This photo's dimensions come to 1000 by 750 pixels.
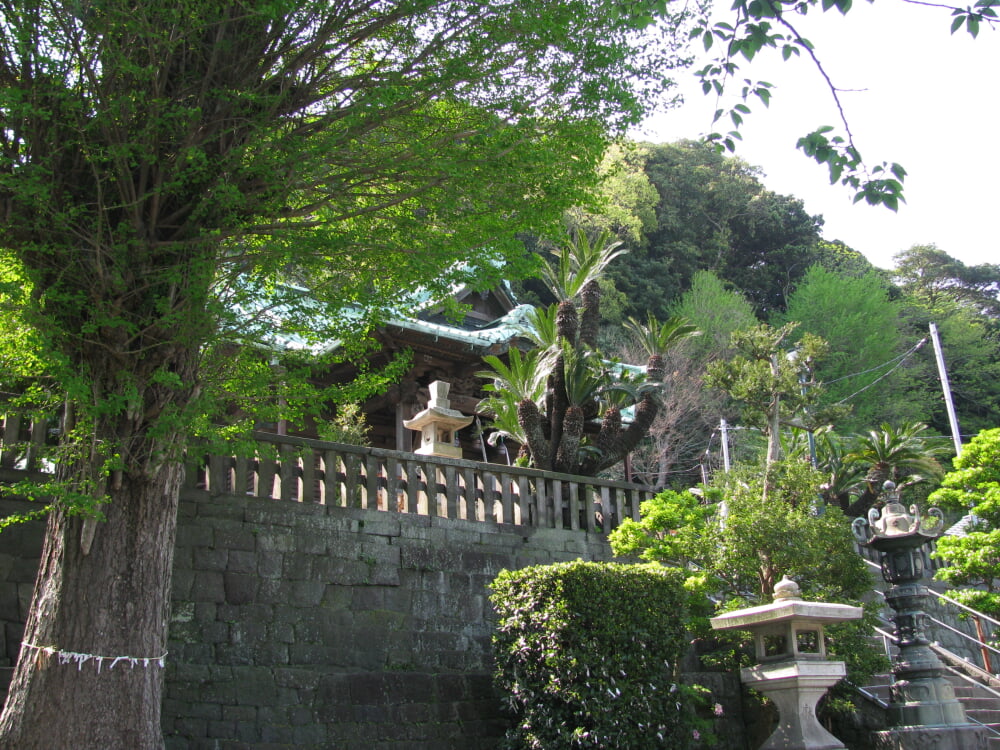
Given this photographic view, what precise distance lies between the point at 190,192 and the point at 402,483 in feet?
16.5

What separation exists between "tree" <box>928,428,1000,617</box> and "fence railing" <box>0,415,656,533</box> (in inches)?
176

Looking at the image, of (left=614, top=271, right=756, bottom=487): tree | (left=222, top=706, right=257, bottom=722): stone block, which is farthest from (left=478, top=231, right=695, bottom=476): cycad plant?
(left=614, top=271, right=756, bottom=487): tree

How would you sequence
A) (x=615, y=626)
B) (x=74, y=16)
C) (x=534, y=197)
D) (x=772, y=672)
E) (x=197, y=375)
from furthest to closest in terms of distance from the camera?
(x=772, y=672), (x=615, y=626), (x=534, y=197), (x=197, y=375), (x=74, y=16)

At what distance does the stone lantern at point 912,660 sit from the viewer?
9109mm

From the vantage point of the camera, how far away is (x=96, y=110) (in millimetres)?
6410

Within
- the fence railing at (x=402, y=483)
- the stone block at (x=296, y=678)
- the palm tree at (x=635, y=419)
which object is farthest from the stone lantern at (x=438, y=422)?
the stone block at (x=296, y=678)

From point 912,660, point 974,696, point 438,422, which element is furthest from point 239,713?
point 974,696

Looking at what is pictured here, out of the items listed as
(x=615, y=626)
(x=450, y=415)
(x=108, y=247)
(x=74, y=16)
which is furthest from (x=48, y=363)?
(x=450, y=415)

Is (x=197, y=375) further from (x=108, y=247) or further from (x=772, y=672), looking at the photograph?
(x=772, y=672)

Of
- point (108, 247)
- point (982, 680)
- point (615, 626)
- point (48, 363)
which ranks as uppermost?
point (108, 247)

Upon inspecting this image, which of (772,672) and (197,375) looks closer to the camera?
(197,375)

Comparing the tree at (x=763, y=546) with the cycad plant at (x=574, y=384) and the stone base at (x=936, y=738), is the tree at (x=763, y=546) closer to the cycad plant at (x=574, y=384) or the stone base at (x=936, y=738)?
the stone base at (x=936, y=738)

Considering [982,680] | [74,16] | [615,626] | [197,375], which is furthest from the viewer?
[982,680]

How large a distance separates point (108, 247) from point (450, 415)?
22.3ft
